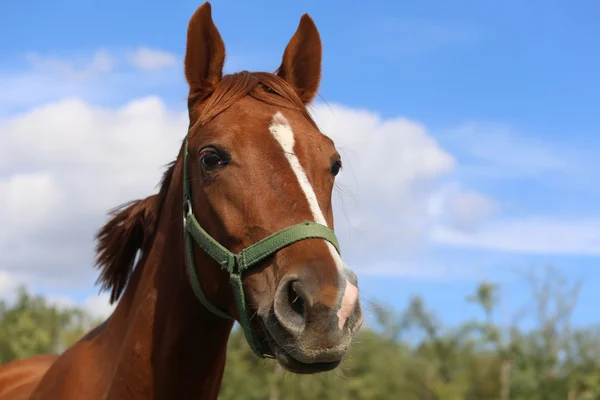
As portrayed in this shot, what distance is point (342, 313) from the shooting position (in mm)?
2791

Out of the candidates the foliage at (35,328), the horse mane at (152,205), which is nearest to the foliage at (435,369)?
the foliage at (35,328)

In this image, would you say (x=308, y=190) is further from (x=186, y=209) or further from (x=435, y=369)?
(x=435, y=369)

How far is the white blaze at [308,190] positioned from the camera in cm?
281

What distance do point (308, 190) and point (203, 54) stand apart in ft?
4.26

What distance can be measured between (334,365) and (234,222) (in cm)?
91

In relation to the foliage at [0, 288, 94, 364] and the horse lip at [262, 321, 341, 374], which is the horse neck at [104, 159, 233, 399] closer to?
the horse lip at [262, 321, 341, 374]

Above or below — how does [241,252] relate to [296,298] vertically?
above

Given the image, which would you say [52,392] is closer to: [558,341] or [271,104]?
[271,104]

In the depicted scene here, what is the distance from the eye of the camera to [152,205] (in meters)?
4.32

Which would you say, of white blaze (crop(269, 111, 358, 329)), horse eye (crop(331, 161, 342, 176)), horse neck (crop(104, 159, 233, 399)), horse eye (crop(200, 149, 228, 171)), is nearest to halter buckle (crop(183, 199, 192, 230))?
horse neck (crop(104, 159, 233, 399))

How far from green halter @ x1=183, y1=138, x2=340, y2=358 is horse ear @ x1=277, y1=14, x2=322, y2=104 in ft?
4.13

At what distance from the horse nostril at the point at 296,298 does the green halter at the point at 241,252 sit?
26 centimetres

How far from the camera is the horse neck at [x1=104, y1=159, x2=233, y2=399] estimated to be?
363cm

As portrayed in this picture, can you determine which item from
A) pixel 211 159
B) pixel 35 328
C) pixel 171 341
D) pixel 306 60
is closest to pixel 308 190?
pixel 211 159
